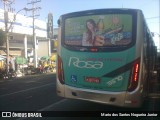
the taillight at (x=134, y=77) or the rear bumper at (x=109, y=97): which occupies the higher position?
the taillight at (x=134, y=77)

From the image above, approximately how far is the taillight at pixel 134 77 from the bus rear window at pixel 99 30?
2.10 feet

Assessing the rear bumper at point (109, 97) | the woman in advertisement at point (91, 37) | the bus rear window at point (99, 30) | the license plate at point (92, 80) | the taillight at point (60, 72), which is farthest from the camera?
the taillight at point (60, 72)

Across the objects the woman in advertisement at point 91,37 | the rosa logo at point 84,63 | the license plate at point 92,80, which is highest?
Result: the woman in advertisement at point 91,37

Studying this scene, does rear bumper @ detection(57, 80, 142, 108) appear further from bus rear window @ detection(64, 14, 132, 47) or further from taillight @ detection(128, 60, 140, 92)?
bus rear window @ detection(64, 14, 132, 47)

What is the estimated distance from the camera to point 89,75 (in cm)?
851

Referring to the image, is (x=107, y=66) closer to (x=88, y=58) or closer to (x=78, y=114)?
(x=88, y=58)

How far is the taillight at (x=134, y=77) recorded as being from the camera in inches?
314

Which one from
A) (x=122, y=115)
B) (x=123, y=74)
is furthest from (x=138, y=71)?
(x=122, y=115)

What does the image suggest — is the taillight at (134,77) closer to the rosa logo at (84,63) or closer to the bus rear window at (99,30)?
the bus rear window at (99,30)

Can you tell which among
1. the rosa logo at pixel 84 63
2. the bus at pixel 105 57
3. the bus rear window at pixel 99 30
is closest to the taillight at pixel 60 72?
the bus at pixel 105 57

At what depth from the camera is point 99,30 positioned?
8562 mm

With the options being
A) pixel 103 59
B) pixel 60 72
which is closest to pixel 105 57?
pixel 103 59

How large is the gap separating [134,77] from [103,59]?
974 millimetres

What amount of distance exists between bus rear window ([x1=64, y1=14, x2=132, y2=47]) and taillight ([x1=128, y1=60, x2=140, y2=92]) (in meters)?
0.64
